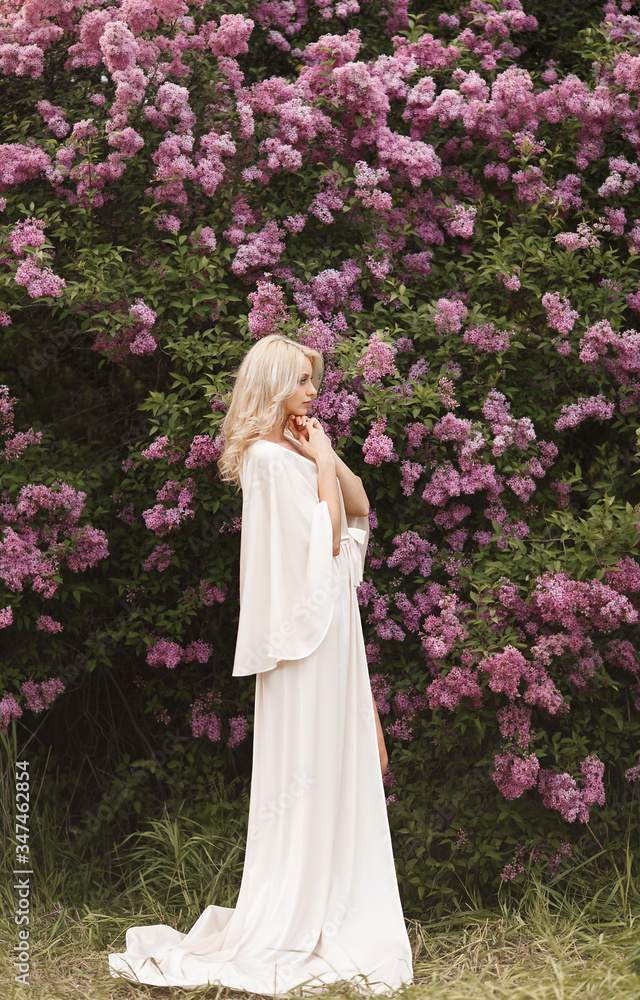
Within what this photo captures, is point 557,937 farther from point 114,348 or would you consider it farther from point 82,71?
point 82,71

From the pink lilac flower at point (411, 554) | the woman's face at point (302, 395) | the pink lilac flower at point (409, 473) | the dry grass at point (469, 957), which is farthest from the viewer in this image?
the pink lilac flower at point (411, 554)

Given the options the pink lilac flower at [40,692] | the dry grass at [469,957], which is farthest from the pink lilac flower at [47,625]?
the dry grass at [469,957]

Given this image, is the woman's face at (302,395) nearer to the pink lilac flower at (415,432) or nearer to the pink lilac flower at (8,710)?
the pink lilac flower at (415,432)

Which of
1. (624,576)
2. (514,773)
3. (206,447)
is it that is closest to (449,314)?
(206,447)

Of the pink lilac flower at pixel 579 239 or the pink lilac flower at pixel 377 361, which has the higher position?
the pink lilac flower at pixel 579 239

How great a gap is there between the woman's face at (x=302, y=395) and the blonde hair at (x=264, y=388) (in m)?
0.02

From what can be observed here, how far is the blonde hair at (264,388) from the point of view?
3.48 meters

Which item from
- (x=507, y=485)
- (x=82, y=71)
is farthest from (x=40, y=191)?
(x=507, y=485)

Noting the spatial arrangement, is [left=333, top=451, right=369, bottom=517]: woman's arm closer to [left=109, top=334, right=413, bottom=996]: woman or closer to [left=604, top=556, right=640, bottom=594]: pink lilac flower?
[left=109, top=334, right=413, bottom=996]: woman

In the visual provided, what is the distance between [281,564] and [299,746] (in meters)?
0.65

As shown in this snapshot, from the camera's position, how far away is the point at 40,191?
4582 mm

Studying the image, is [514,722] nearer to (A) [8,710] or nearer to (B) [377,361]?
(B) [377,361]

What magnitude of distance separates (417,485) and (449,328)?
735 millimetres

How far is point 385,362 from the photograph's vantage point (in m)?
3.94
